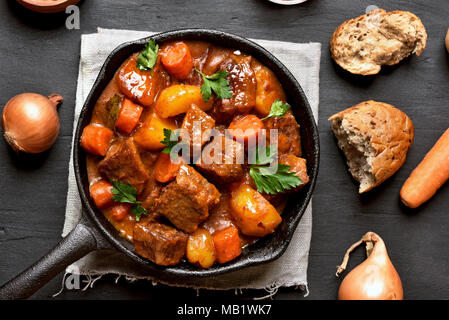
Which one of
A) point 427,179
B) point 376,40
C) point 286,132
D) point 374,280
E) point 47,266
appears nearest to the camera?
point 47,266

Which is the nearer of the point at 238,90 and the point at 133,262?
the point at 238,90

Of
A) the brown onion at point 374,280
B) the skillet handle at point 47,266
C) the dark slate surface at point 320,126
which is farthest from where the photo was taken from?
the dark slate surface at point 320,126

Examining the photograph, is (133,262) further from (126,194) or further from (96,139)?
(96,139)

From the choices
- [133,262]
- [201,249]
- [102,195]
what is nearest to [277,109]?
[201,249]

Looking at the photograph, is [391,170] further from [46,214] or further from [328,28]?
[46,214]

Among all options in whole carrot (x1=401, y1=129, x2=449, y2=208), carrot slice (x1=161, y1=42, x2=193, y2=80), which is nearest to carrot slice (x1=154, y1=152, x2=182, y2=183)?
carrot slice (x1=161, y1=42, x2=193, y2=80)

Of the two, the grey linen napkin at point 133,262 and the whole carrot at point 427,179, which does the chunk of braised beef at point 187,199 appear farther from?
the whole carrot at point 427,179

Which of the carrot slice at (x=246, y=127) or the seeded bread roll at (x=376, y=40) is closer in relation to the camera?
the carrot slice at (x=246, y=127)

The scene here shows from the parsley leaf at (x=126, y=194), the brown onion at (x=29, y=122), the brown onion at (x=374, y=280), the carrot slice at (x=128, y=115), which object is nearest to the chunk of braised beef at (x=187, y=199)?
the parsley leaf at (x=126, y=194)
